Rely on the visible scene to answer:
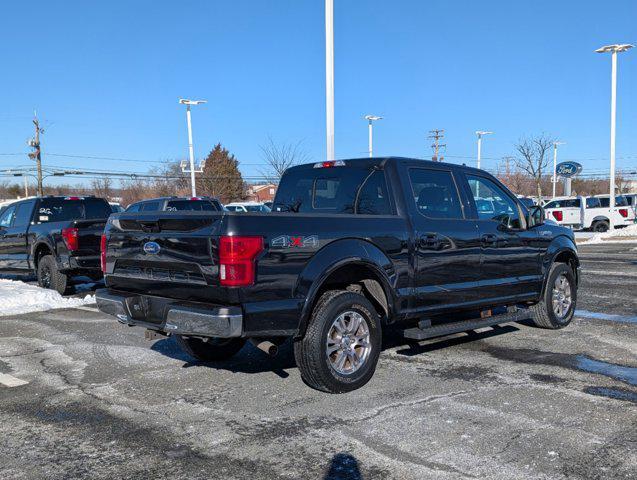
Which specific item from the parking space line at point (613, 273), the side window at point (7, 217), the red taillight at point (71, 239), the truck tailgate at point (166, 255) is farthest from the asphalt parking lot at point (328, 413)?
the side window at point (7, 217)

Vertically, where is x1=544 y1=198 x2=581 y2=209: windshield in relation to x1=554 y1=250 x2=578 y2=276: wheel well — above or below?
above

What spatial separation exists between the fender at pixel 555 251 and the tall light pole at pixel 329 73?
27.6 feet

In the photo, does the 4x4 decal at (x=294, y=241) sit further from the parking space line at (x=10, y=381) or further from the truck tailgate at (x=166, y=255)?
the parking space line at (x=10, y=381)

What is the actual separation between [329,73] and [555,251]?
30.1 feet

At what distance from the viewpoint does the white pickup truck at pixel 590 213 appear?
101 feet

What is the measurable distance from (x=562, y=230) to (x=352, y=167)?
126 inches

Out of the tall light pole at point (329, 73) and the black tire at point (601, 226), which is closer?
the tall light pole at point (329, 73)

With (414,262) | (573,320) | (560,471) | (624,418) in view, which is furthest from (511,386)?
(573,320)

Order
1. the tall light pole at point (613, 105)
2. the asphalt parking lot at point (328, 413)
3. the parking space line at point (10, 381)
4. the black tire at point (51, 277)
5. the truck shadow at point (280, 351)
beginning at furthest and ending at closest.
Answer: the tall light pole at point (613, 105), the black tire at point (51, 277), the truck shadow at point (280, 351), the parking space line at point (10, 381), the asphalt parking lot at point (328, 413)

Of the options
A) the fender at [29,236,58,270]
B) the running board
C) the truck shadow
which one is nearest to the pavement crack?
the running board

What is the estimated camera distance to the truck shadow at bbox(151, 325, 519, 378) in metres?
6.05

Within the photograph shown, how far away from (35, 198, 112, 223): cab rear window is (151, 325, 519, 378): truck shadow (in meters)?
6.33

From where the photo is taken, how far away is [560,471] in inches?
140

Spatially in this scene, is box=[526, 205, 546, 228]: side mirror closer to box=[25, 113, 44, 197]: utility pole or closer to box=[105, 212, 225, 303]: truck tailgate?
box=[105, 212, 225, 303]: truck tailgate
